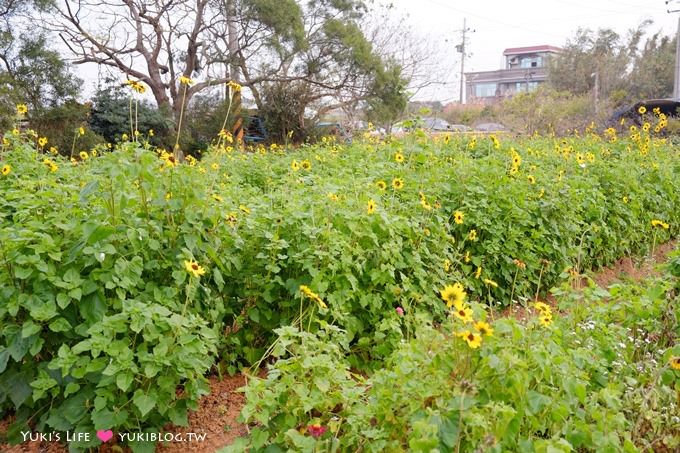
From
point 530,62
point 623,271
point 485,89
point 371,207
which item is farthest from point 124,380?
point 485,89

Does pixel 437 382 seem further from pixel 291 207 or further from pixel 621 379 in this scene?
pixel 291 207

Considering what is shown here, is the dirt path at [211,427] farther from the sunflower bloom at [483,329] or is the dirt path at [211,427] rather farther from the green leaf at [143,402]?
the sunflower bloom at [483,329]

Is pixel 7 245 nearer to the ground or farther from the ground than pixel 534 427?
farther from the ground

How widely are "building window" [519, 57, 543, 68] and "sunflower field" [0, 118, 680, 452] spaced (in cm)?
5330

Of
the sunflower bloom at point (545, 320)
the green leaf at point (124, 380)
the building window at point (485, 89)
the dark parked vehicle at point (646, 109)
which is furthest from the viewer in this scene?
the building window at point (485, 89)

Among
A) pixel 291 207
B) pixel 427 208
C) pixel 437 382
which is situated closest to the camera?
pixel 437 382

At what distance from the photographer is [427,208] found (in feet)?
10.3

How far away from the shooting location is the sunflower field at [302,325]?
1532 mm

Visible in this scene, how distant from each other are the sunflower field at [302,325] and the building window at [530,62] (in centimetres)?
5330

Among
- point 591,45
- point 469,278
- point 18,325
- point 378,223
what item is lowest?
point 469,278

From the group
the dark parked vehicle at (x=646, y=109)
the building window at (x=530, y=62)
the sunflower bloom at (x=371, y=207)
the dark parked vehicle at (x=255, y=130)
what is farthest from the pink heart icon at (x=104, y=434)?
the building window at (x=530, y=62)

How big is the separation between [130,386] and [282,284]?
830mm

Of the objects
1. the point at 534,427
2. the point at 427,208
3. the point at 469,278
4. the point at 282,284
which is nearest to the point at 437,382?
the point at 534,427

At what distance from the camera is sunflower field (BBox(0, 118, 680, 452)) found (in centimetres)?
153
